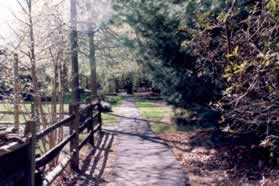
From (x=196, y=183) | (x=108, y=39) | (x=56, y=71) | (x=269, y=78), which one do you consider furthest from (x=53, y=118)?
(x=108, y=39)

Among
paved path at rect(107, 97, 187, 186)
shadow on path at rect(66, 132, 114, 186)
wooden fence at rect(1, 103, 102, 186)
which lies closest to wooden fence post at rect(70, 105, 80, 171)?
wooden fence at rect(1, 103, 102, 186)

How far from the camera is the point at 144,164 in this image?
321 inches

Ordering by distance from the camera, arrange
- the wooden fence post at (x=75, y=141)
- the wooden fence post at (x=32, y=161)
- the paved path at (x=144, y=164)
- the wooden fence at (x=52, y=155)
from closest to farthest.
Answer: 1. the wooden fence post at (x=32, y=161)
2. the wooden fence at (x=52, y=155)
3. the paved path at (x=144, y=164)
4. the wooden fence post at (x=75, y=141)

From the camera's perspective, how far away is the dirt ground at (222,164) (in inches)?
259

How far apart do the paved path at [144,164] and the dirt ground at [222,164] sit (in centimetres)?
25

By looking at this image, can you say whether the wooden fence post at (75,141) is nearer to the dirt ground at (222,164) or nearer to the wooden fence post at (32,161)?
the dirt ground at (222,164)

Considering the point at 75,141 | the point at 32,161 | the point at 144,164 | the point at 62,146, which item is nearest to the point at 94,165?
the point at 75,141

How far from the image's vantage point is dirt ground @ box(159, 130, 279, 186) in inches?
259

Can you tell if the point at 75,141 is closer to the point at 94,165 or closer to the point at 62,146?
the point at 94,165

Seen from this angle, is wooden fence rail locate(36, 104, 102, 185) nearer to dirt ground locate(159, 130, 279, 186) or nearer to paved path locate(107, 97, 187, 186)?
paved path locate(107, 97, 187, 186)

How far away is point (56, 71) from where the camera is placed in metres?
8.36

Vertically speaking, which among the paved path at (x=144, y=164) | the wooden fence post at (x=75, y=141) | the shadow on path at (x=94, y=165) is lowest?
the paved path at (x=144, y=164)

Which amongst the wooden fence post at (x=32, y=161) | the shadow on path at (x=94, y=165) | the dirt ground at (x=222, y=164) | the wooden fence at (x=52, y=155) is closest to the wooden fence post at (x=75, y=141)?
the wooden fence at (x=52, y=155)

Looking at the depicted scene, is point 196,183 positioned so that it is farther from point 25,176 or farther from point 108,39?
point 108,39
